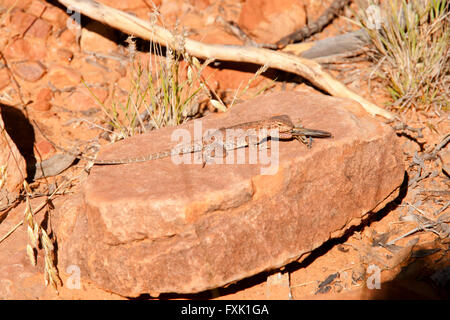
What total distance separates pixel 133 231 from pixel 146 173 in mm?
587

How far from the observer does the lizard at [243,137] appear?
13.6 feet

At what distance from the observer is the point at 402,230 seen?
4.57 meters

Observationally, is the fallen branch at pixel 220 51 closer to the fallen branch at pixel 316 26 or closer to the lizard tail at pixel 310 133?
the fallen branch at pixel 316 26

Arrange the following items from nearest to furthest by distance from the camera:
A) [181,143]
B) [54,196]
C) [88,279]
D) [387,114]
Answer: [88,279], [181,143], [54,196], [387,114]

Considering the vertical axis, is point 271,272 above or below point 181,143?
below

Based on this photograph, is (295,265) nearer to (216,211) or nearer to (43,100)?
(216,211)

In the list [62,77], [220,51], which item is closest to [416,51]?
[220,51]

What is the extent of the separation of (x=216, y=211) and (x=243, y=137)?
951 millimetres

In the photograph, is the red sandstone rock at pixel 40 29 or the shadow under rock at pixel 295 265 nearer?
the shadow under rock at pixel 295 265

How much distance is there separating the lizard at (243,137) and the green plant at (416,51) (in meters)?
2.40

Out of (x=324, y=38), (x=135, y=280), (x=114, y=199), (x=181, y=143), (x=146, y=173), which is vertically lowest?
(x=135, y=280)

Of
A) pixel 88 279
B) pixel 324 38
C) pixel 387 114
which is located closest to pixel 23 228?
pixel 88 279

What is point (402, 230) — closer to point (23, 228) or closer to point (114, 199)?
point (114, 199)

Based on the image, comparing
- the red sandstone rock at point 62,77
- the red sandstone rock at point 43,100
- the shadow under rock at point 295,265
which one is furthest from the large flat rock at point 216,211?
the red sandstone rock at point 62,77
